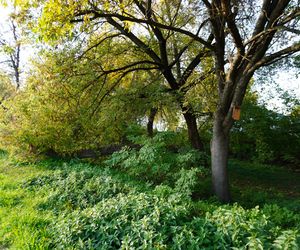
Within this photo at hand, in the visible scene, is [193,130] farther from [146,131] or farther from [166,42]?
[166,42]

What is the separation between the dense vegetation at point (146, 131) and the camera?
356cm

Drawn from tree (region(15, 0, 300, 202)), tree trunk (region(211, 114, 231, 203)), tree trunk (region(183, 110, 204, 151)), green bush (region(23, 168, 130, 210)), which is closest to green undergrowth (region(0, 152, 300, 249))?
green bush (region(23, 168, 130, 210))

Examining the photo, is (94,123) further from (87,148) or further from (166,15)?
(166,15)

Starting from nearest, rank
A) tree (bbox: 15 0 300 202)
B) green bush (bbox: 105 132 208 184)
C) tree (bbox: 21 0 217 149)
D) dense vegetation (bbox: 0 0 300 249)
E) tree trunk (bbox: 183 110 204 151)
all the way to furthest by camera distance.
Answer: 1. dense vegetation (bbox: 0 0 300 249)
2. tree (bbox: 15 0 300 202)
3. green bush (bbox: 105 132 208 184)
4. tree (bbox: 21 0 217 149)
5. tree trunk (bbox: 183 110 204 151)

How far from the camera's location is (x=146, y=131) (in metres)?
9.55

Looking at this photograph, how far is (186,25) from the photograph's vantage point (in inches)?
353

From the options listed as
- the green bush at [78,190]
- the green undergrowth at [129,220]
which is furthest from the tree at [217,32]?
the green bush at [78,190]

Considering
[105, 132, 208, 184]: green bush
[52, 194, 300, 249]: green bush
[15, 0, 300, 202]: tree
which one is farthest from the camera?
[105, 132, 208, 184]: green bush

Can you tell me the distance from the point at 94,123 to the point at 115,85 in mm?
1172

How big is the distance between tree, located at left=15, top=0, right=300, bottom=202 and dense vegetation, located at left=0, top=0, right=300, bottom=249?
3cm

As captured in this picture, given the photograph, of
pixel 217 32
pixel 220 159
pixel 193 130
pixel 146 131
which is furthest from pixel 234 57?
pixel 146 131

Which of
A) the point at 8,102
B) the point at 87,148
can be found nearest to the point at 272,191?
the point at 87,148

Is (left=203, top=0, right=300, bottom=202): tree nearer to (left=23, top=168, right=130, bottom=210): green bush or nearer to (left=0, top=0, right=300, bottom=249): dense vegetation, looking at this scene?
(left=0, top=0, right=300, bottom=249): dense vegetation

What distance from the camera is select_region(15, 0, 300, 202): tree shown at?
4656mm
